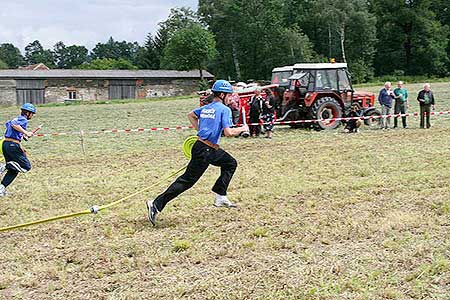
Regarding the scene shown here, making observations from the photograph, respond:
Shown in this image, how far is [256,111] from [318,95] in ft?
6.88

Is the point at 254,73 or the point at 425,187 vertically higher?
the point at 254,73

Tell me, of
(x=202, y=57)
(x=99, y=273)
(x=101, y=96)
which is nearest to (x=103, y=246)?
(x=99, y=273)

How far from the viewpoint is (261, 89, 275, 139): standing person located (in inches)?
604

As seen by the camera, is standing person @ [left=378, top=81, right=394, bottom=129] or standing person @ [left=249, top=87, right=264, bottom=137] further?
standing person @ [left=378, top=81, right=394, bottom=129]

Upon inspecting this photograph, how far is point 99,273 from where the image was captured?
4980mm

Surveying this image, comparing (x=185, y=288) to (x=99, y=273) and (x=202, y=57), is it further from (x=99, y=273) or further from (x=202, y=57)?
(x=202, y=57)

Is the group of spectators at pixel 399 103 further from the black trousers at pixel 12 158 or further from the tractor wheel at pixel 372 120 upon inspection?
the black trousers at pixel 12 158

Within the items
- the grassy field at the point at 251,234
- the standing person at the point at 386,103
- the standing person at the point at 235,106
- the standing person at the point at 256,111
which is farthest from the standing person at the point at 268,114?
the grassy field at the point at 251,234

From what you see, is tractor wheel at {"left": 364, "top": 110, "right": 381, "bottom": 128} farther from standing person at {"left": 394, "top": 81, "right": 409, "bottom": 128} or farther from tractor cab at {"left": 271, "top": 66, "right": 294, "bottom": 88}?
tractor cab at {"left": 271, "top": 66, "right": 294, "bottom": 88}

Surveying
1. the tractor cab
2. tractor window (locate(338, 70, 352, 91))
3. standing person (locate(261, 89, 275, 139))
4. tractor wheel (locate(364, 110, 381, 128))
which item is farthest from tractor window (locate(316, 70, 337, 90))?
standing person (locate(261, 89, 275, 139))

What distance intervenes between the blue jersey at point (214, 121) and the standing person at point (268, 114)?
28.7ft

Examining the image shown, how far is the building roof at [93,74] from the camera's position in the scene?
5366 centimetres

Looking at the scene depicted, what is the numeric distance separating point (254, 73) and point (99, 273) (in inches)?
2414

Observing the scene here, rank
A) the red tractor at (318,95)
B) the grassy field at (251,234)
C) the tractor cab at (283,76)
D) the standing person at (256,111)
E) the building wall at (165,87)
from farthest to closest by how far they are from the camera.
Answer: the building wall at (165,87)
the tractor cab at (283,76)
the red tractor at (318,95)
the standing person at (256,111)
the grassy field at (251,234)
